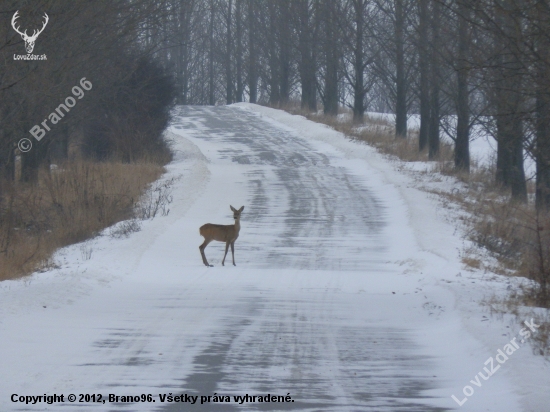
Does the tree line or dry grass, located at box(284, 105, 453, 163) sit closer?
the tree line

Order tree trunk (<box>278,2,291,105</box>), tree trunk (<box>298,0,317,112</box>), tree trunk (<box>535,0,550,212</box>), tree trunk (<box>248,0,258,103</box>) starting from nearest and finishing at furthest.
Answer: tree trunk (<box>535,0,550,212</box>) < tree trunk (<box>298,0,317,112</box>) < tree trunk (<box>278,2,291,105</box>) < tree trunk (<box>248,0,258,103</box>)

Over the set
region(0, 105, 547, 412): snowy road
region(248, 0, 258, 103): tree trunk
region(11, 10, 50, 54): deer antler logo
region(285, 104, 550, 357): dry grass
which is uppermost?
region(248, 0, 258, 103): tree trunk

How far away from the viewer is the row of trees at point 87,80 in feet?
49.4

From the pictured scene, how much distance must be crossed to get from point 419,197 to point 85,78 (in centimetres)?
996

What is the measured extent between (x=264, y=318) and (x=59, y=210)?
10.8 m

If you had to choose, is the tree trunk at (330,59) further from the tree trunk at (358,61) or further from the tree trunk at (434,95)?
the tree trunk at (434,95)

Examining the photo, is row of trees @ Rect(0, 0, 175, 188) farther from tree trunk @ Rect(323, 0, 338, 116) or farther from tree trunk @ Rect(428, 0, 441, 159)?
tree trunk @ Rect(323, 0, 338, 116)

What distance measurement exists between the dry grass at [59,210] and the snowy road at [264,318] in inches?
35.3

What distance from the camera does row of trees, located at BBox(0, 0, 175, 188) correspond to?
15.1 metres

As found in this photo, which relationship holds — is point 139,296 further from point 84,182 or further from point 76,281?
point 84,182

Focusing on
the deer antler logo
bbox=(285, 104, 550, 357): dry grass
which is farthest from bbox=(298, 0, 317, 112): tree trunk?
the deer antler logo

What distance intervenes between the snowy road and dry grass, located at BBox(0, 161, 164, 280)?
0.90 m

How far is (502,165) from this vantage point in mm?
24062

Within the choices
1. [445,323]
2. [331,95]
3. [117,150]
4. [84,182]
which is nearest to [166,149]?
[117,150]
